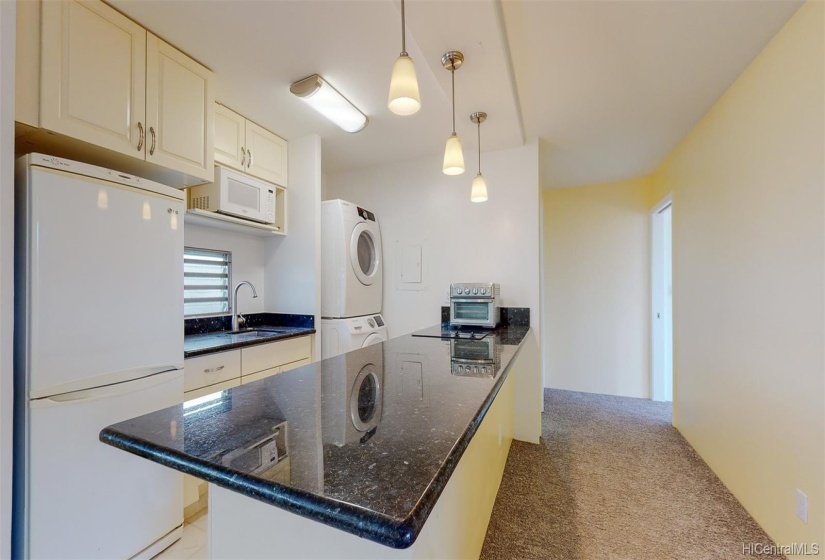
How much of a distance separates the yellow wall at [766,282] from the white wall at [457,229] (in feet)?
3.68

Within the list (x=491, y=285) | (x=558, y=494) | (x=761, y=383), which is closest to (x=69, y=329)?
(x=491, y=285)

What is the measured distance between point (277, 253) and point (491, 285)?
182 cm

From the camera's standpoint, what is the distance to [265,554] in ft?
2.25

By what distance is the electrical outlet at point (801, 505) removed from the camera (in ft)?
4.68

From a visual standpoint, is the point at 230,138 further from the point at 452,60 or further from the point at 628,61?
the point at 628,61

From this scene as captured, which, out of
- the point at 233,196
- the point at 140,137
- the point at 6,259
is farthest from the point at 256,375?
the point at 140,137

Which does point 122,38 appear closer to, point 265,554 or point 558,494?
point 265,554

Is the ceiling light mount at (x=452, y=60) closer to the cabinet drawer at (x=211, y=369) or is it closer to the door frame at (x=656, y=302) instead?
the cabinet drawer at (x=211, y=369)

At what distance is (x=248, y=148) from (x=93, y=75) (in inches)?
37.6

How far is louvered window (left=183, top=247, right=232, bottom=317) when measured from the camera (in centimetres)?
237

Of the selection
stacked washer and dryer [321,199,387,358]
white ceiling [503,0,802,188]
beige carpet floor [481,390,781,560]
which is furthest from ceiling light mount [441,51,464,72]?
beige carpet floor [481,390,781,560]

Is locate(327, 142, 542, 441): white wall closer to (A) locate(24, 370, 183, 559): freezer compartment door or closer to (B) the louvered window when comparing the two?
(B) the louvered window

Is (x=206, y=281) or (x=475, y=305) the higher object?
(x=206, y=281)

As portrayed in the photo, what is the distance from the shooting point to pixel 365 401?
0.90 metres
